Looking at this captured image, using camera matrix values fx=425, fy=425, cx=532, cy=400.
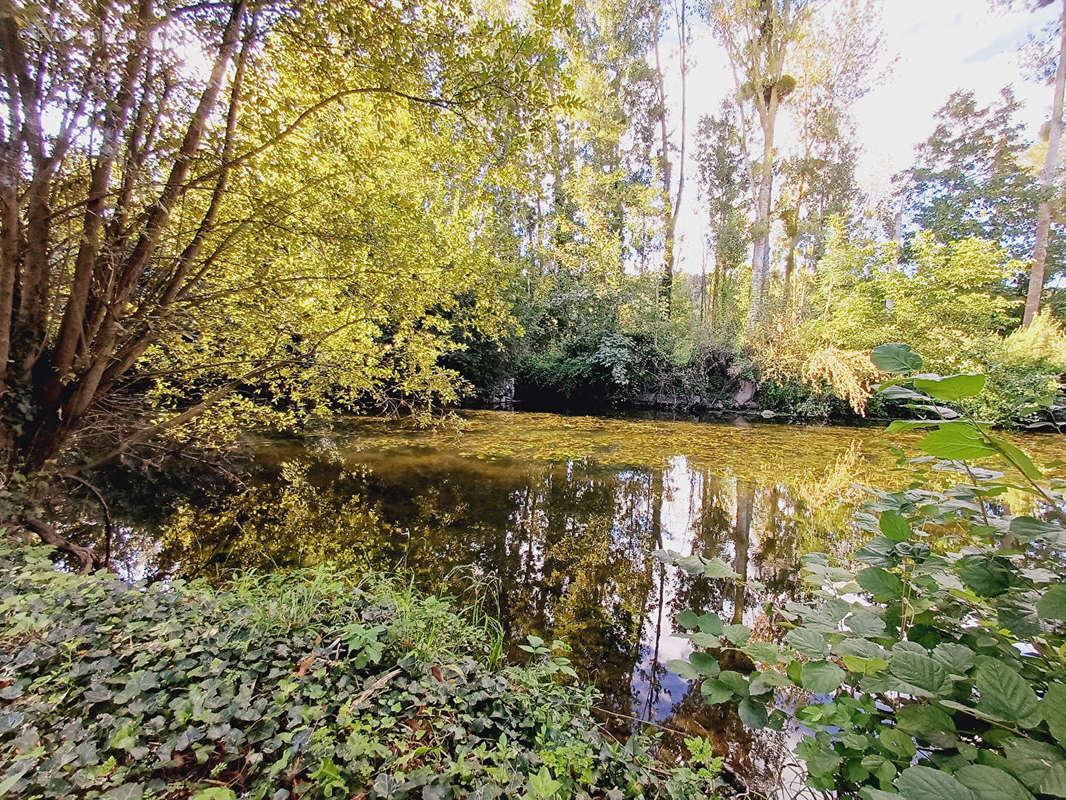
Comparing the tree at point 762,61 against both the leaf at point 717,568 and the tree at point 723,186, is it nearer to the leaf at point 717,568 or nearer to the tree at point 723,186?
the tree at point 723,186

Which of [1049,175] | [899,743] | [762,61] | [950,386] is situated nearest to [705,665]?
[899,743]

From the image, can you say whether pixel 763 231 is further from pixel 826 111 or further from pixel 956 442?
pixel 956 442

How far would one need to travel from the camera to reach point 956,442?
0.82 meters

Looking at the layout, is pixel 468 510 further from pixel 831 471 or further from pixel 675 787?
pixel 831 471

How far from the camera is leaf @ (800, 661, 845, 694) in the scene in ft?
2.83

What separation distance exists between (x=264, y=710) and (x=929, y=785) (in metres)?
1.89

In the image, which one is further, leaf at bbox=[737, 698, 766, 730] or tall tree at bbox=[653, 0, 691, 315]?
tall tree at bbox=[653, 0, 691, 315]

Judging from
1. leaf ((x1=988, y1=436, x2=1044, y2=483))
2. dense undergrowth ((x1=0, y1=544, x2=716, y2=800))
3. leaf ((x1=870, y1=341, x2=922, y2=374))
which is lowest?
dense undergrowth ((x1=0, y1=544, x2=716, y2=800))

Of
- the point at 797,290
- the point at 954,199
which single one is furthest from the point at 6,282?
the point at 954,199

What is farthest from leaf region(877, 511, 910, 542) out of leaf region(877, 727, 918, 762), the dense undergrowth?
the dense undergrowth

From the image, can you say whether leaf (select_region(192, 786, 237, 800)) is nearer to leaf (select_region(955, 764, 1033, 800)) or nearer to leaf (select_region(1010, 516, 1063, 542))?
leaf (select_region(955, 764, 1033, 800))

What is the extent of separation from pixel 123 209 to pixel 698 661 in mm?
3588

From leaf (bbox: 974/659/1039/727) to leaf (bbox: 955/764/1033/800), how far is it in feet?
0.32

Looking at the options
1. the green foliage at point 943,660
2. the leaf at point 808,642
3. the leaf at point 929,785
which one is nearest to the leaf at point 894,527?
the green foliage at point 943,660
